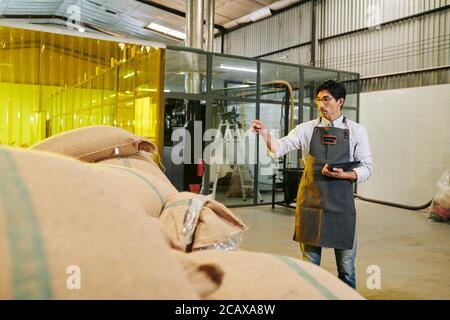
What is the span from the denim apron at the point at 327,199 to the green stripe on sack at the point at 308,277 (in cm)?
137

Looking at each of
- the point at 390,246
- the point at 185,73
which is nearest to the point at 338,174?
the point at 390,246

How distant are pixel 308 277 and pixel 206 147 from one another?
5365 mm

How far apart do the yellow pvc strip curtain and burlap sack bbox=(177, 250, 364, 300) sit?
4.17m

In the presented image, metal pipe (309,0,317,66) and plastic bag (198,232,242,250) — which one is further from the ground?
metal pipe (309,0,317,66)

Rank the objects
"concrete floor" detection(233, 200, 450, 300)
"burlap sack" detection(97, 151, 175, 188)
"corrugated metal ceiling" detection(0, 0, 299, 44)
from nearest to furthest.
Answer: "burlap sack" detection(97, 151, 175, 188), "concrete floor" detection(233, 200, 450, 300), "corrugated metal ceiling" detection(0, 0, 299, 44)

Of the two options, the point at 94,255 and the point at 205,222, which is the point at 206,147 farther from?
the point at 94,255

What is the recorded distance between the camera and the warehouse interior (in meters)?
0.60

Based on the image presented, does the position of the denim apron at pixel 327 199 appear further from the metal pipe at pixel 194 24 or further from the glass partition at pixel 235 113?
the metal pipe at pixel 194 24

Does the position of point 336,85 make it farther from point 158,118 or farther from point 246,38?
point 246,38

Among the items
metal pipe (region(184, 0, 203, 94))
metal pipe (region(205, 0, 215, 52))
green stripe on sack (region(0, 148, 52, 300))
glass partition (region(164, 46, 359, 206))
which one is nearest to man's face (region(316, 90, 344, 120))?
green stripe on sack (region(0, 148, 52, 300))

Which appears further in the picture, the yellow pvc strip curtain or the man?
the yellow pvc strip curtain

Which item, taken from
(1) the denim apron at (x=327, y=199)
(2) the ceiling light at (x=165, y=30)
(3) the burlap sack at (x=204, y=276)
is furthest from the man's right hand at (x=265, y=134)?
(2) the ceiling light at (x=165, y=30)

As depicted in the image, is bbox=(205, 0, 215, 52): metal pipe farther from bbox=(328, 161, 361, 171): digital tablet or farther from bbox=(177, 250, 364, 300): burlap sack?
bbox=(177, 250, 364, 300): burlap sack

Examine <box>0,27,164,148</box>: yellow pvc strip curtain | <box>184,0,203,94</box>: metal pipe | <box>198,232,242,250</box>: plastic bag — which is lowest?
<box>198,232,242,250</box>: plastic bag
